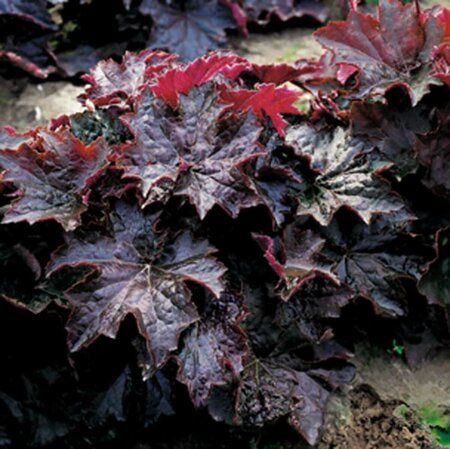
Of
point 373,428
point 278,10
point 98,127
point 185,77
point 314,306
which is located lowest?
point 373,428

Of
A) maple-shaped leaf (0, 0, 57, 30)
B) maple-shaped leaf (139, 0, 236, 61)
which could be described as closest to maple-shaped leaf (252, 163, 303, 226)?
maple-shaped leaf (139, 0, 236, 61)

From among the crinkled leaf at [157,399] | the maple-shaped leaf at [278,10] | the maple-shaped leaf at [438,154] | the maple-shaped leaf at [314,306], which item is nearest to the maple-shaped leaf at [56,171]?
the crinkled leaf at [157,399]

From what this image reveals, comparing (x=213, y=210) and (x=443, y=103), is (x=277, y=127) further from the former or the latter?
(x=443, y=103)

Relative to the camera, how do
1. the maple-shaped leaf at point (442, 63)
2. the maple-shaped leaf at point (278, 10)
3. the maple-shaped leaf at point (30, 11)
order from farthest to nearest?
the maple-shaped leaf at point (278, 10)
the maple-shaped leaf at point (30, 11)
the maple-shaped leaf at point (442, 63)

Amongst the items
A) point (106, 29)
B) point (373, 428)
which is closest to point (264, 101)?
point (373, 428)

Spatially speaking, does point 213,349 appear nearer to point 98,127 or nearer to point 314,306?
point 314,306

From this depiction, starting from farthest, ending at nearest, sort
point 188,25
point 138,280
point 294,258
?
1. point 188,25
2. point 294,258
3. point 138,280

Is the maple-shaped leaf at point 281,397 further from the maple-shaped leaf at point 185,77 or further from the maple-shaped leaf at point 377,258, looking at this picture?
the maple-shaped leaf at point 185,77
